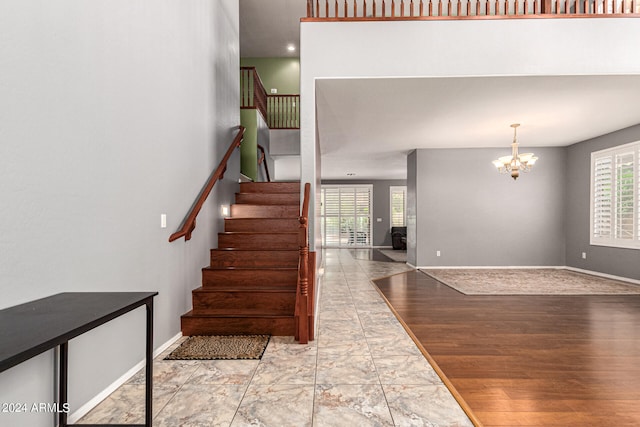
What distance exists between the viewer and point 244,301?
3.24 metres

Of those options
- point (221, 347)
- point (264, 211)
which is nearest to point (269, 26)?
point (264, 211)

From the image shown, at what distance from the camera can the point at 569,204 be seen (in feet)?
22.9

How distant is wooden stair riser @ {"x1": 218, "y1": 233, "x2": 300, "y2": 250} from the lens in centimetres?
392

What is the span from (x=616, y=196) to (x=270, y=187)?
6.11m

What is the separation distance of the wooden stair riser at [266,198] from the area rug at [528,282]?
115 inches

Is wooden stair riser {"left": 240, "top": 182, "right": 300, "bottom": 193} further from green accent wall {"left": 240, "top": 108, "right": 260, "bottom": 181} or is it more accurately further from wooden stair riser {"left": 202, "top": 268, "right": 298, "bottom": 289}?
wooden stair riser {"left": 202, "top": 268, "right": 298, "bottom": 289}

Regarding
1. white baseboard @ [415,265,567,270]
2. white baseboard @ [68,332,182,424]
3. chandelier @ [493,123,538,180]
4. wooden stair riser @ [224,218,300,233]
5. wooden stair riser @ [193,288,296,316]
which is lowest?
white baseboard @ [415,265,567,270]

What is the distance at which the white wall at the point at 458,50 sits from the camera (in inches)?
139

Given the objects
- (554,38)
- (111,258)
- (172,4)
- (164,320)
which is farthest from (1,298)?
(554,38)

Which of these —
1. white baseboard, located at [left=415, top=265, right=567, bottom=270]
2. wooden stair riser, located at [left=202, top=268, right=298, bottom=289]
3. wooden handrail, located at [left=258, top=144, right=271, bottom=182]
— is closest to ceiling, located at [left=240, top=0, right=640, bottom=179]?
wooden handrail, located at [left=258, top=144, right=271, bottom=182]

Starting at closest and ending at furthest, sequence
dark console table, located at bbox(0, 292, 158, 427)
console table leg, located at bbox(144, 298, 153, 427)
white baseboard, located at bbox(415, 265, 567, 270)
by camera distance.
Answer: dark console table, located at bbox(0, 292, 158, 427) → console table leg, located at bbox(144, 298, 153, 427) → white baseboard, located at bbox(415, 265, 567, 270)

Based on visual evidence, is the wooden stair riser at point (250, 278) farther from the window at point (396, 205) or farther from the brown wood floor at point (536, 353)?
the window at point (396, 205)

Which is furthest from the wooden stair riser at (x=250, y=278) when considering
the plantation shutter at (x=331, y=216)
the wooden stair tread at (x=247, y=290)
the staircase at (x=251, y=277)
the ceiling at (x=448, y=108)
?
the plantation shutter at (x=331, y=216)

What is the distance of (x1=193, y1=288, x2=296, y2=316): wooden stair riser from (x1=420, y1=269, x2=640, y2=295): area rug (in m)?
2.94
